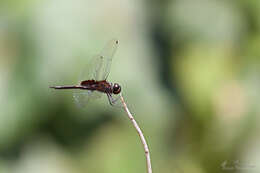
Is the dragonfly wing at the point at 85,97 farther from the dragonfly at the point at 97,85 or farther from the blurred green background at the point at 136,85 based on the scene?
the blurred green background at the point at 136,85

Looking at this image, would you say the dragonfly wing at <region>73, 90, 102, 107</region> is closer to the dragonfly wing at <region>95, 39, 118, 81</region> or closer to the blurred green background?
the dragonfly wing at <region>95, 39, 118, 81</region>

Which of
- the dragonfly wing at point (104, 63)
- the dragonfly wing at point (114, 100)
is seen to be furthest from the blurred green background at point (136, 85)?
the dragonfly wing at point (114, 100)

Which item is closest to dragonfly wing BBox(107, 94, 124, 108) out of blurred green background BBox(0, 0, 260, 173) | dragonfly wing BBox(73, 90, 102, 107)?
dragonfly wing BBox(73, 90, 102, 107)

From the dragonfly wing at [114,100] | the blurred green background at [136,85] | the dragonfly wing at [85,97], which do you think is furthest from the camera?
the blurred green background at [136,85]

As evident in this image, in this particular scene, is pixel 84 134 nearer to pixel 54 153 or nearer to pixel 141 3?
pixel 54 153

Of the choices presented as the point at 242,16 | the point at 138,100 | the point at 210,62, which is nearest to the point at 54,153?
the point at 138,100

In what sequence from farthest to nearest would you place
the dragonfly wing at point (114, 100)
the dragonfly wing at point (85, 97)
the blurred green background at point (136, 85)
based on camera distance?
the blurred green background at point (136, 85)
the dragonfly wing at point (85, 97)
the dragonfly wing at point (114, 100)

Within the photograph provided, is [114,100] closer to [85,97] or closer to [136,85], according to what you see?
[85,97]

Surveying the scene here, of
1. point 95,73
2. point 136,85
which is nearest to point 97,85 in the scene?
point 95,73
